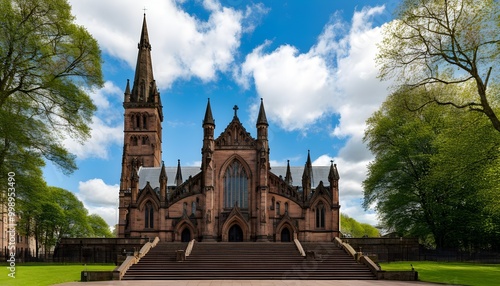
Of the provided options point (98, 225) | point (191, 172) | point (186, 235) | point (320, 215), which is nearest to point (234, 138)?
point (186, 235)

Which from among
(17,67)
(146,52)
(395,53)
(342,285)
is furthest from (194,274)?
(146,52)

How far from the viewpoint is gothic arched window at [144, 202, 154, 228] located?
4950 centimetres

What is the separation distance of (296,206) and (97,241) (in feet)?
69.8

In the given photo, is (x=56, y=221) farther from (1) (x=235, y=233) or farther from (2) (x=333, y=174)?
(2) (x=333, y=174)

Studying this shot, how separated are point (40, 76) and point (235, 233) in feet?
99.6

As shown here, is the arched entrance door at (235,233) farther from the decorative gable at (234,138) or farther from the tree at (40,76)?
the tree at (40,76)

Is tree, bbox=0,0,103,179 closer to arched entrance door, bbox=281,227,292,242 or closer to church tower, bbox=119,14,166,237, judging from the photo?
arched entrance door, bbox=281,227,292,242

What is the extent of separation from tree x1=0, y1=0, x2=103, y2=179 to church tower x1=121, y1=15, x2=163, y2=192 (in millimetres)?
43670

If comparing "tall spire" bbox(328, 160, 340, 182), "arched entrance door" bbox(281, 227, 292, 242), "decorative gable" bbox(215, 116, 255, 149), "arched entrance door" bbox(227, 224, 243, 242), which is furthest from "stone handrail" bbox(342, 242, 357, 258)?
"decorative gable" bbox(215, 116, 255, 149)

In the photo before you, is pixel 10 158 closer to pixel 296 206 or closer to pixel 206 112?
pixel 206 112

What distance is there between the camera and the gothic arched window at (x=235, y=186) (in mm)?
49375

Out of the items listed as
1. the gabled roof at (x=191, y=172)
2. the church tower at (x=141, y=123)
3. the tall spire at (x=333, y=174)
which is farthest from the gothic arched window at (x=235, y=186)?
the church tower at (x=141, y=123)

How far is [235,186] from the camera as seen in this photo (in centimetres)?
4953

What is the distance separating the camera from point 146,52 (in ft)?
247
